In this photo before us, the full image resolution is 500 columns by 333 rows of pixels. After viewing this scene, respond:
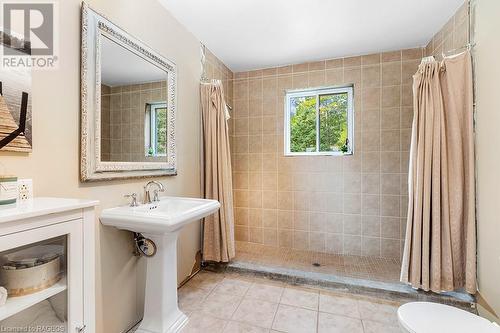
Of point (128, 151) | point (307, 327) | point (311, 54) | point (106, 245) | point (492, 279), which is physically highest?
point (311, 54)

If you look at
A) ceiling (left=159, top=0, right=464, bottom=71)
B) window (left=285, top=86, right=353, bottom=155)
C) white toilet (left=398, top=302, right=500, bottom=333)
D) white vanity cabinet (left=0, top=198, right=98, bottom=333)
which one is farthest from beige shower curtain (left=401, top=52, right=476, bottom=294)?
white vanity cabinet (left=0, top=198, right=98, bottom=333)

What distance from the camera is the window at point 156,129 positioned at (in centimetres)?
183

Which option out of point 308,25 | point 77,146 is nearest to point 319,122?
point 308,25

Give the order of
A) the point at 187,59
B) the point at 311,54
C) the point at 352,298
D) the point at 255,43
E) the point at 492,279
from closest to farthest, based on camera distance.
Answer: the point at 492,279, the point at 352,298, the point at 187,59, the point at 255,43, the point at 311,54

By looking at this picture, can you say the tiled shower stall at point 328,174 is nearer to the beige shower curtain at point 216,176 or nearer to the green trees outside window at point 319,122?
the green trees outside window at point 319,122

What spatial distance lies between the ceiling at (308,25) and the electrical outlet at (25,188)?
1635 mm

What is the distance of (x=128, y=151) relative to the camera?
1.64m

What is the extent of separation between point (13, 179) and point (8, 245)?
0.28m

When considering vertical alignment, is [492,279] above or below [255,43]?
below

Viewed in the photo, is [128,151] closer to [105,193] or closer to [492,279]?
[105,193]

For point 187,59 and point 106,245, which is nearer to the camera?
point 106,245

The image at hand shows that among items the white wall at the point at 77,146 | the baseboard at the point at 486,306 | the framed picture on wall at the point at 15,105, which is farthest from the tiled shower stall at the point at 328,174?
the framed picture on wall at the point at 15,105

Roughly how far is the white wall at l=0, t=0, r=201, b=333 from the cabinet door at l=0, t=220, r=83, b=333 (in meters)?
0.34

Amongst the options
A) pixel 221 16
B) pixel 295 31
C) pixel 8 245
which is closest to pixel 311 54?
pixel 295 31
